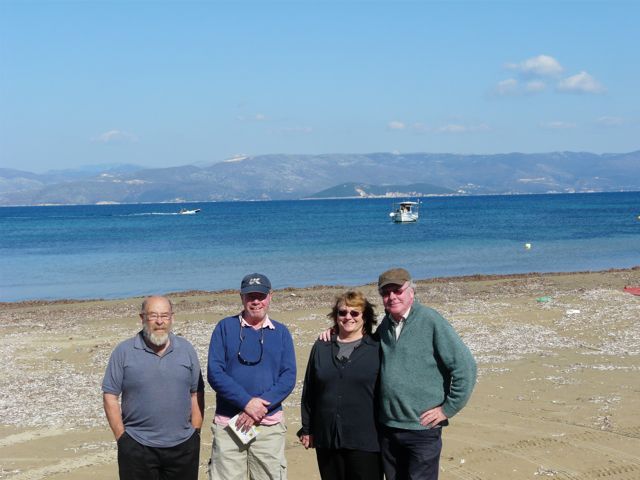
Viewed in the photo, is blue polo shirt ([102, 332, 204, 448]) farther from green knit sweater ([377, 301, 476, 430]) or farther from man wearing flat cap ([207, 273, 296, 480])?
green knit sweater ([377, 301, 476, 430])

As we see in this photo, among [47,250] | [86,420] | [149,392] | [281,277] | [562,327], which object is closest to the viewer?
[149,392]

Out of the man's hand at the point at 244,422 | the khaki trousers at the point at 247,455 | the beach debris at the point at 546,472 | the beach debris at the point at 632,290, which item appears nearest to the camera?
the man's hand at the point at 244,422

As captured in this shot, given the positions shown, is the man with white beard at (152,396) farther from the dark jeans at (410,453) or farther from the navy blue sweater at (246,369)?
the dark jeans at (410,453)

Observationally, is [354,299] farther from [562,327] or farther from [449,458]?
[562,327]

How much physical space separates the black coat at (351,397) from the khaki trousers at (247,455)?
440mm

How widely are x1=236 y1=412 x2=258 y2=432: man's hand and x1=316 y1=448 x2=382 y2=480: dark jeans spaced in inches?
21.3

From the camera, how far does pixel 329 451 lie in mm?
6145

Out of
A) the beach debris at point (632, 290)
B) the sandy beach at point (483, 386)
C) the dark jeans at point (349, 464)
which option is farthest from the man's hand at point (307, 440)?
the beach debris at point (632, 290)

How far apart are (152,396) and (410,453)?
1.89 metres

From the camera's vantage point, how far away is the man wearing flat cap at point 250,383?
613 centimetres

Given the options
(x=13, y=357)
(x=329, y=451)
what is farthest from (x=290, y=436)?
(x=13, y=357)

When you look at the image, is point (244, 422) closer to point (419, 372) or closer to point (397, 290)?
point (419, 372)

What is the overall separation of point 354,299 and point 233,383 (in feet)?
3.55

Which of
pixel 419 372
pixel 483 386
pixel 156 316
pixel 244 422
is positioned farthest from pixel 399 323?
pixel 483 386
